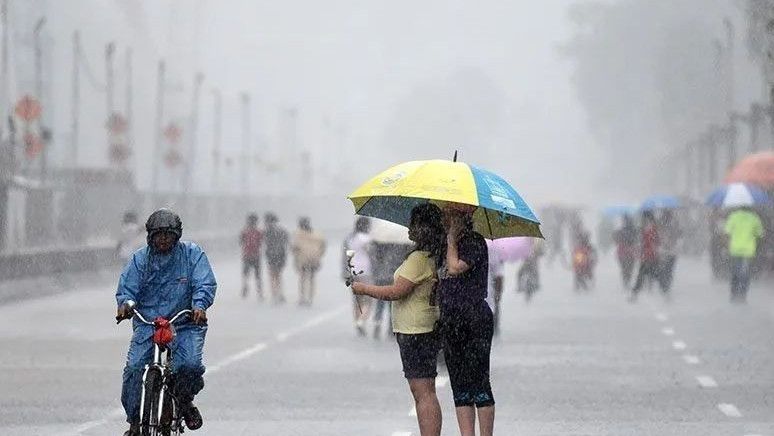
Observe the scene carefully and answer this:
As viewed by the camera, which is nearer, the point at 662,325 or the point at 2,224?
the point at 662,325

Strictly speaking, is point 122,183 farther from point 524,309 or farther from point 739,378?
point 739,378

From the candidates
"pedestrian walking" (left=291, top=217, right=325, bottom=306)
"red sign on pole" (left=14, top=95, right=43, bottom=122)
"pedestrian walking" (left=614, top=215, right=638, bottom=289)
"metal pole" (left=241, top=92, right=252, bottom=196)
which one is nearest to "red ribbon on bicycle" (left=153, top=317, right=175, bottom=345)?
"pedestrian walking" (left=291, top=217, right=325, bottom=306)

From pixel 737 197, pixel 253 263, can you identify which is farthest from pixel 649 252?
pixel 253 263

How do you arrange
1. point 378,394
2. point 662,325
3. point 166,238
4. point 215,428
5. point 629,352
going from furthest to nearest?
point 662,325 → point 629,352 → point 378,394 → point 215,428 → point 166,238

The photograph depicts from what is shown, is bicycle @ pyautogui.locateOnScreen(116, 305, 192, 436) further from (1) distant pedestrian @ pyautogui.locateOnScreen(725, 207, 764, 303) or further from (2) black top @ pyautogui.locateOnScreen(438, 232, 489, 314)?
(1) distant pedestrian @ pyautogui.locateOnScreen(725, 207, 764, 303)

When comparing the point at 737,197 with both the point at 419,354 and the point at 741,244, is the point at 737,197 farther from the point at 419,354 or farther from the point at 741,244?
the point at 419,354

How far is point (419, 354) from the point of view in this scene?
439 inches

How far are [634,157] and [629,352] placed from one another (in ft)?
422

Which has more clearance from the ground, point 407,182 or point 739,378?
point 407,182

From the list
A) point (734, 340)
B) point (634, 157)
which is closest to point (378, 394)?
point (734, 340)

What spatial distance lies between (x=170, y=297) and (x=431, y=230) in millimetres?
1473

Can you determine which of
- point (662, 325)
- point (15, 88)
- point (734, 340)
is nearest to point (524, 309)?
point (662, 325)

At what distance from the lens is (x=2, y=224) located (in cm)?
4288

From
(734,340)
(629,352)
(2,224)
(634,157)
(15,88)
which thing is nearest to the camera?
(629,352)
